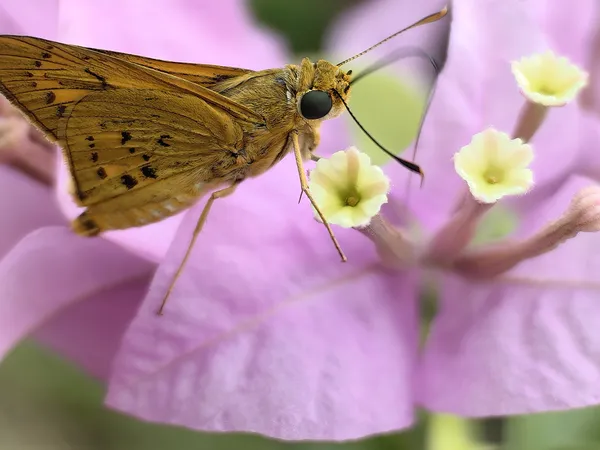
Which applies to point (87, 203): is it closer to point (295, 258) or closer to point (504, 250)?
point (295, 258)

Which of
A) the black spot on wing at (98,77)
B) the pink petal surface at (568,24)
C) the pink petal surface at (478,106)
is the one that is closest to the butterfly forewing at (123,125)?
the black spot on wing at (98,77)

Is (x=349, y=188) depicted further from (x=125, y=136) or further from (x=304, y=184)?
(x=125, y=136)

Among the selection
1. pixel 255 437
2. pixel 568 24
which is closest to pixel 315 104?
pixel 568 24

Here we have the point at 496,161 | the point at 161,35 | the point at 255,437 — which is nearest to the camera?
the point at 496,161

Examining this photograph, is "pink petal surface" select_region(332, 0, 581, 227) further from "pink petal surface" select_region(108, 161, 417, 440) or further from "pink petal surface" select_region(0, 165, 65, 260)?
"pink petal surface" select_region(0, 165, 65, 260)

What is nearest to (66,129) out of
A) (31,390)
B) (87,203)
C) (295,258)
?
(87,203)
